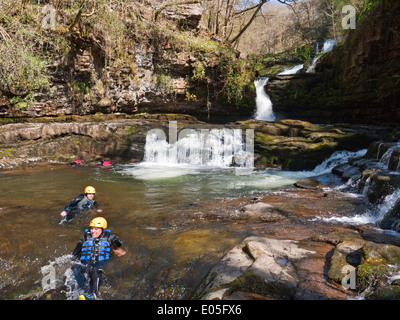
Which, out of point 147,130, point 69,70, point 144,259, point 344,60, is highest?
point 344,60

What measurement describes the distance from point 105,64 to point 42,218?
11.4 metres

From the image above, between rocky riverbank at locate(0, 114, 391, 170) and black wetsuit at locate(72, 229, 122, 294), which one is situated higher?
rocky riverbank at locate(0, 114, 391, 170)

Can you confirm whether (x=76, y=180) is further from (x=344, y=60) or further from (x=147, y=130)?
(x=344, y=60)

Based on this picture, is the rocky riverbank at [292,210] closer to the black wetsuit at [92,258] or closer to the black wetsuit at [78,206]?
the black wetsuit at [92,258]

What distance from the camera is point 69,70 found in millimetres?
13805

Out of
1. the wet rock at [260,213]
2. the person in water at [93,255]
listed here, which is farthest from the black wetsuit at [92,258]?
the wet rock at [260,213]

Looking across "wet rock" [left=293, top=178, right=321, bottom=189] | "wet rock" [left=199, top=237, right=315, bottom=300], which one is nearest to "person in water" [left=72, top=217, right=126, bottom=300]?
"wet rock" [left=199, top=237, right=315, bottom=300]

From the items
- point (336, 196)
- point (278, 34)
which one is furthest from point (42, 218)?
point (278, 34)

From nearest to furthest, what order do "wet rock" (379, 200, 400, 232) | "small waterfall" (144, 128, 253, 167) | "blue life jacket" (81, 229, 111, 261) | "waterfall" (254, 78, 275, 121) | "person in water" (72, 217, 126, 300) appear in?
"person in water" (72, 217, 126, 300) → "blue life jacket" (81, 229, 111, 261) → "wet rock" (379, 200, 400, 232) → "small waterfall" (144, 128, 253, 167) → "waterfall" (254, 78, 275, 121)

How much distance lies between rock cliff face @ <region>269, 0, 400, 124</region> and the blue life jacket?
1329 centimetres

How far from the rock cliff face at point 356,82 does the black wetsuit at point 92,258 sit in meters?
13.2

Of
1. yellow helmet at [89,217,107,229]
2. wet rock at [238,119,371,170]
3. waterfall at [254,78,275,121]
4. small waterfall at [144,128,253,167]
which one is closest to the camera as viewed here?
yellow helmet at [89,217,107,229]

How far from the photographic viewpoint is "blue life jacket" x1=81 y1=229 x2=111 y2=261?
11.7ft

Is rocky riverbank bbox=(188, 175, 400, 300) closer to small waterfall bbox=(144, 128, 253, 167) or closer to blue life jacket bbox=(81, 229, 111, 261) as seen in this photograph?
blue life jacket bbox=(81, 229, 111, 261)
